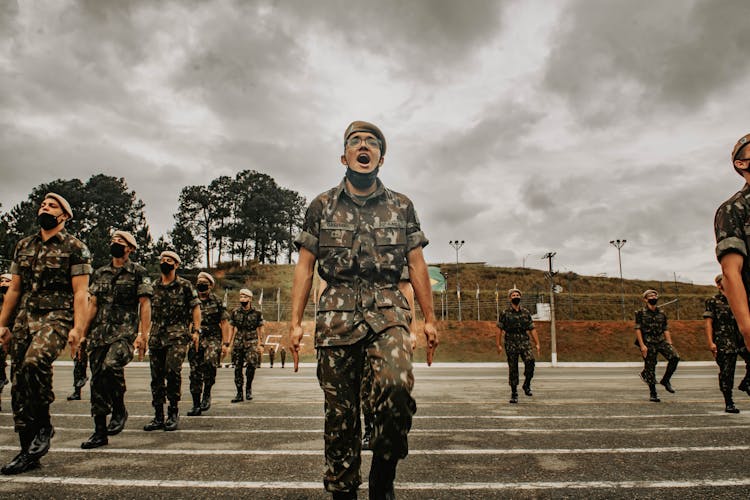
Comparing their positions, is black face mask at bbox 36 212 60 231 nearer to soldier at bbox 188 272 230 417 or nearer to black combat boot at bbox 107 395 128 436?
black combat boot at bbox 107 395 128 436

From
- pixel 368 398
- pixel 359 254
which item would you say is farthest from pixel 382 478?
pixel 359 254

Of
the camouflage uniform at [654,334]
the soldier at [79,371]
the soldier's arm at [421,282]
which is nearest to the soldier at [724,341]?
the camouflage uniform at [654,334]

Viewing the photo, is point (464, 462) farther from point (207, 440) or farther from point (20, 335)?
point (20, 335)

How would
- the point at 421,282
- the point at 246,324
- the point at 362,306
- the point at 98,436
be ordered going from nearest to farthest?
the point at 362,306 < the point at 421,282 < the point at 98,436 < the point at 246,324

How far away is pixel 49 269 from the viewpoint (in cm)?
513

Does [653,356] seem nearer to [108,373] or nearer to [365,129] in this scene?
[365,129]

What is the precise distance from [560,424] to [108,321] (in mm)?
6316

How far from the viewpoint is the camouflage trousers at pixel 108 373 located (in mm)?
6016

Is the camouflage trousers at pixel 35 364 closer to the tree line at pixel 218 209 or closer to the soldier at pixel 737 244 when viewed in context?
the soldier at pixel 737 244

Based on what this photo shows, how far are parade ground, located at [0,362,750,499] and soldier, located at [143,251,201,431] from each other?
496 mm

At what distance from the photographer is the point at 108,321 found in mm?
6441

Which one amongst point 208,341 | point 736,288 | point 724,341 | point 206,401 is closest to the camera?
point 736,288

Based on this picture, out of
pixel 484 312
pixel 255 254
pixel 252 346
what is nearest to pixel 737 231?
pixel 252 346

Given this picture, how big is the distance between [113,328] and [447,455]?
440 centimetres
